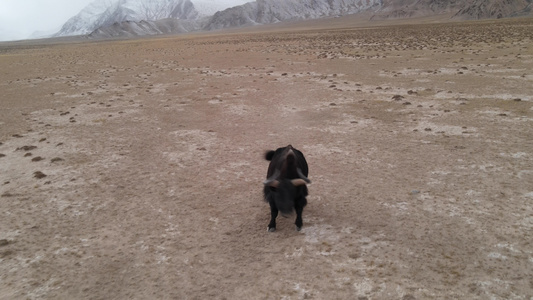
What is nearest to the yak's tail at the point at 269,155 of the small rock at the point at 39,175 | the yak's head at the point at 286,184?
the yak's head at the point at 286,184

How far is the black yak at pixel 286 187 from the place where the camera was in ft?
15.6

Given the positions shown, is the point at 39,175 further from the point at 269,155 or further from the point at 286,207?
the point at 286,207

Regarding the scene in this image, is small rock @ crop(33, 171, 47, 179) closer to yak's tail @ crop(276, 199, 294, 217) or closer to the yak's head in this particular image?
the yak's head

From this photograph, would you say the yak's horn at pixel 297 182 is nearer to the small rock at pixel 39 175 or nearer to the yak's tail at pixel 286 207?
the yak's tail at pixel 286 207

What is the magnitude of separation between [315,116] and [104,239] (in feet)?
27.0

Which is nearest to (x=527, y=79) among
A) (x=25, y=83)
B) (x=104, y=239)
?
(x=104, y=239)

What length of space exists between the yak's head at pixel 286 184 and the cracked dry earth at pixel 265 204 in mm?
703

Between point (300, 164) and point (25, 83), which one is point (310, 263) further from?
point (25, 83)

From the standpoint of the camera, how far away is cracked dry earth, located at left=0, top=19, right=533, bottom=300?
4332 mm

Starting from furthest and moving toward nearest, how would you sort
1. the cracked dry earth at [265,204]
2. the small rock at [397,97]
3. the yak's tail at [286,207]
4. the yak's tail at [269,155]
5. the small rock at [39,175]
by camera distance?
the small rock at [397,97] < the small rock at [39,175] < the yak's tail at [269,155] < the yak's tail at [286,207] < the cracked dry earth at [265,204]

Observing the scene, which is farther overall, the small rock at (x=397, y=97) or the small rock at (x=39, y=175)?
the small rock at (x=397, y=97)

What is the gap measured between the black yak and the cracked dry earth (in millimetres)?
503

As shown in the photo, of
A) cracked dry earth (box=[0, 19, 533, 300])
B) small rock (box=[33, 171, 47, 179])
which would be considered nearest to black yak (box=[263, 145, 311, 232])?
cracked dry earth (box=[0, 19, 533, 300])

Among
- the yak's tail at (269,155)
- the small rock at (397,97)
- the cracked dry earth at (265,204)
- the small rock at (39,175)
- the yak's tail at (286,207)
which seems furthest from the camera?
the small rock at (397,97)
